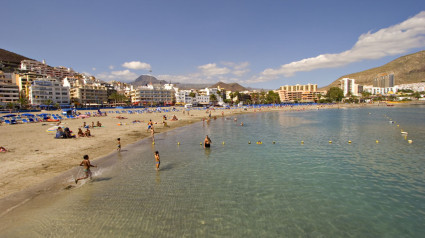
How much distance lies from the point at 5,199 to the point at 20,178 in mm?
2808

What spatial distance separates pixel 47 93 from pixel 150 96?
55.0m

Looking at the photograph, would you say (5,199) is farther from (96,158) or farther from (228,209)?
(228,209)

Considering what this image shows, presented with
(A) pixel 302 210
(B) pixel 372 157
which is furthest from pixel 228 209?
(B) pixel 372 157

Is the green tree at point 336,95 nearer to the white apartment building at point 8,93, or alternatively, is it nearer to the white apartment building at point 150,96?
the white apartment building at point 150,96

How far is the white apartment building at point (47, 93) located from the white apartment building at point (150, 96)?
4086 cm

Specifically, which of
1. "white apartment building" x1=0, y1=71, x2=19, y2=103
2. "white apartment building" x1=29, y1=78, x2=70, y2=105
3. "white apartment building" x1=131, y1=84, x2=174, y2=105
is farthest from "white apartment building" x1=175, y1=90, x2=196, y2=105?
"white apartment building" x1=0, y1=71, x2=19, y2=103

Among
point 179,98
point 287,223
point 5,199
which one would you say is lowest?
point 287,223

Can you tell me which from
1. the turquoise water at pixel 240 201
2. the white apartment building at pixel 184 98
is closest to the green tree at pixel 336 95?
the white apartment building at pixel 184 98

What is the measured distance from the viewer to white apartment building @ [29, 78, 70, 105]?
9550 cm

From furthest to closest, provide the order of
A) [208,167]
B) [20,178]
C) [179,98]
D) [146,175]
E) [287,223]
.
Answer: [179,98], [208,167], [146,175], [20,178], [287,223]

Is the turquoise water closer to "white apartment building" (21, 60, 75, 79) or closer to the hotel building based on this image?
the hotel building

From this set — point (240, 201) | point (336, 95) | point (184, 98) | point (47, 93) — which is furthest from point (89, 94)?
point (336, 95)

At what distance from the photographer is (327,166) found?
54.4ft

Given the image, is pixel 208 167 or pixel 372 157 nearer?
pixel 208 167
